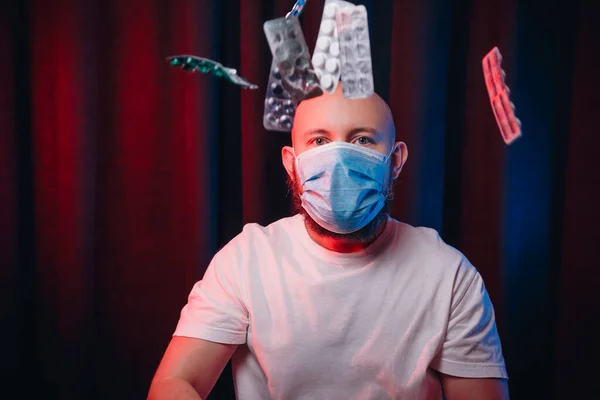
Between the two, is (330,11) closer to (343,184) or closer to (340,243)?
(343,184)

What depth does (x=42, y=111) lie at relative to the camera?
5.16 feet

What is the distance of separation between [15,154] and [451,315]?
4.81 feet

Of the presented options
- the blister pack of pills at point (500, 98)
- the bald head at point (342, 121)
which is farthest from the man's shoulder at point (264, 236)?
the blister pack of pills at point (500, 98)

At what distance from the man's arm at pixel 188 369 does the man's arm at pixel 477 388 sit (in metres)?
0.51

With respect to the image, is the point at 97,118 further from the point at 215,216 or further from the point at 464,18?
the point at 464,18

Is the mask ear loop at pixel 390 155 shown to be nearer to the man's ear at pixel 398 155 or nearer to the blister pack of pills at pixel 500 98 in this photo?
A: the man's ear at pixel 398 155

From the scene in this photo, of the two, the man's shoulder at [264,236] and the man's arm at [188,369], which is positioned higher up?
the man's shoulder at [264,236]

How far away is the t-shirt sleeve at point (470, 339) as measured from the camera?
3.35 ft

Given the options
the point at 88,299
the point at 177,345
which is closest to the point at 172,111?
the point at 88,299

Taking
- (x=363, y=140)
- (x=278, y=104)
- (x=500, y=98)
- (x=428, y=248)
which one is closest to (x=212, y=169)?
(x=278, y=104)

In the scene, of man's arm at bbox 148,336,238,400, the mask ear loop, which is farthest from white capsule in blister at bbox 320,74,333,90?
man's arm at bbox 148,336,238,400

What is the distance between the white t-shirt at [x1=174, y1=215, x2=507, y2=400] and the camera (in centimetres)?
104

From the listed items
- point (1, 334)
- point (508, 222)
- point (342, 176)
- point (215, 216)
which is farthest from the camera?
point (1, 334)

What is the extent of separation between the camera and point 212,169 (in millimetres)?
1460
